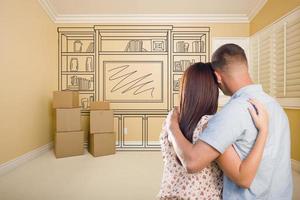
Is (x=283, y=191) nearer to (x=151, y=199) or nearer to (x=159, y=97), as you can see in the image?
(x=151, y=199)

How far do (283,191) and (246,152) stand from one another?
0.19 m

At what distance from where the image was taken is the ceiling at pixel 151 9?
504cm

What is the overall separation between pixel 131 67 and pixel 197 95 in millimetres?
4833

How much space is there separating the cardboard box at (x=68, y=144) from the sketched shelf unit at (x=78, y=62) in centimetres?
105

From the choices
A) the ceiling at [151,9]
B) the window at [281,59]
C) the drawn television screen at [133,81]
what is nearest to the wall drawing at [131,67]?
the drawn television screen at [133,81]

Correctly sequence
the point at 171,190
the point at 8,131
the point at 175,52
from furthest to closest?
the point at 175,52, the point at 8,131, the point at 171,190

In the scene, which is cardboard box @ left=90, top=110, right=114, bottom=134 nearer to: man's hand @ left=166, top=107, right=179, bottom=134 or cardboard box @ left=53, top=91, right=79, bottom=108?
cardboard box @ left=53, top=91, right=79, bottom=108

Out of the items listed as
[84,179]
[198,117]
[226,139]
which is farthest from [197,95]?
[84,179]

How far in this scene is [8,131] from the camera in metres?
3.63

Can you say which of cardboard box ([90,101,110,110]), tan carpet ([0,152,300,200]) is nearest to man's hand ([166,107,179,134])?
tan carpet ([0,152,300,200])

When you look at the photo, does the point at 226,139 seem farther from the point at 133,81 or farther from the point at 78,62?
the point at 78,62

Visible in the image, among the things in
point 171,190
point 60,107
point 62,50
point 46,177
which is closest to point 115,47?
point 62,50

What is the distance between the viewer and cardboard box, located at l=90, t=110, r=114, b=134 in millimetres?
4773

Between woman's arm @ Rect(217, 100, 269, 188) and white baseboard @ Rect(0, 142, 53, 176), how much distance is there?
3333 mm
